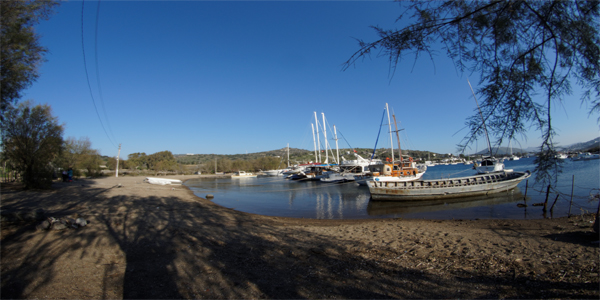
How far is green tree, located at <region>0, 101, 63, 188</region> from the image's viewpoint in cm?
1462

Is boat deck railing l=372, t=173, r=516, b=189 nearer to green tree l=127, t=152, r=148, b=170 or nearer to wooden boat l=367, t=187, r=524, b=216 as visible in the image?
wooden boat l=367, t=187, r=524, b=216

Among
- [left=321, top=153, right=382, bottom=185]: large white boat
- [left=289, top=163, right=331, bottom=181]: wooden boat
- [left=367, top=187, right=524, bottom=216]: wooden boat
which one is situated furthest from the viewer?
[left=289, top=163, right=331, bottom=181]: wooden boat

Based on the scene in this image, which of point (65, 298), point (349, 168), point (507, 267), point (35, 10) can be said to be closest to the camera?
point (65, 298)

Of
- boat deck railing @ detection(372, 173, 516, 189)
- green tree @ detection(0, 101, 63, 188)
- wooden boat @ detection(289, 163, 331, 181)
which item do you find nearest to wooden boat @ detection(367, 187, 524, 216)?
boat deck railing @ detection(372, 173, 516, 189)

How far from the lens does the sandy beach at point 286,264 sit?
3.98 meters

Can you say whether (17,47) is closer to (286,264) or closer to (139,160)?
(286,264)

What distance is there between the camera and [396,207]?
59.6ft

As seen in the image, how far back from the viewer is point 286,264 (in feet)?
17.8

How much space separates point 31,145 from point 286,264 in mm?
18132

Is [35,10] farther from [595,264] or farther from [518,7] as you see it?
[595,264]

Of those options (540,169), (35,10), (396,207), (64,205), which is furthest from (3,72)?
(396,207)

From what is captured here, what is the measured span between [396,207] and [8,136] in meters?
23.5

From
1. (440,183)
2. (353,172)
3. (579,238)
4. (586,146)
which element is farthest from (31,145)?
(353,172)

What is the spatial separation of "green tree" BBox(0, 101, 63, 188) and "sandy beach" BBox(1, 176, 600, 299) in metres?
11.2
